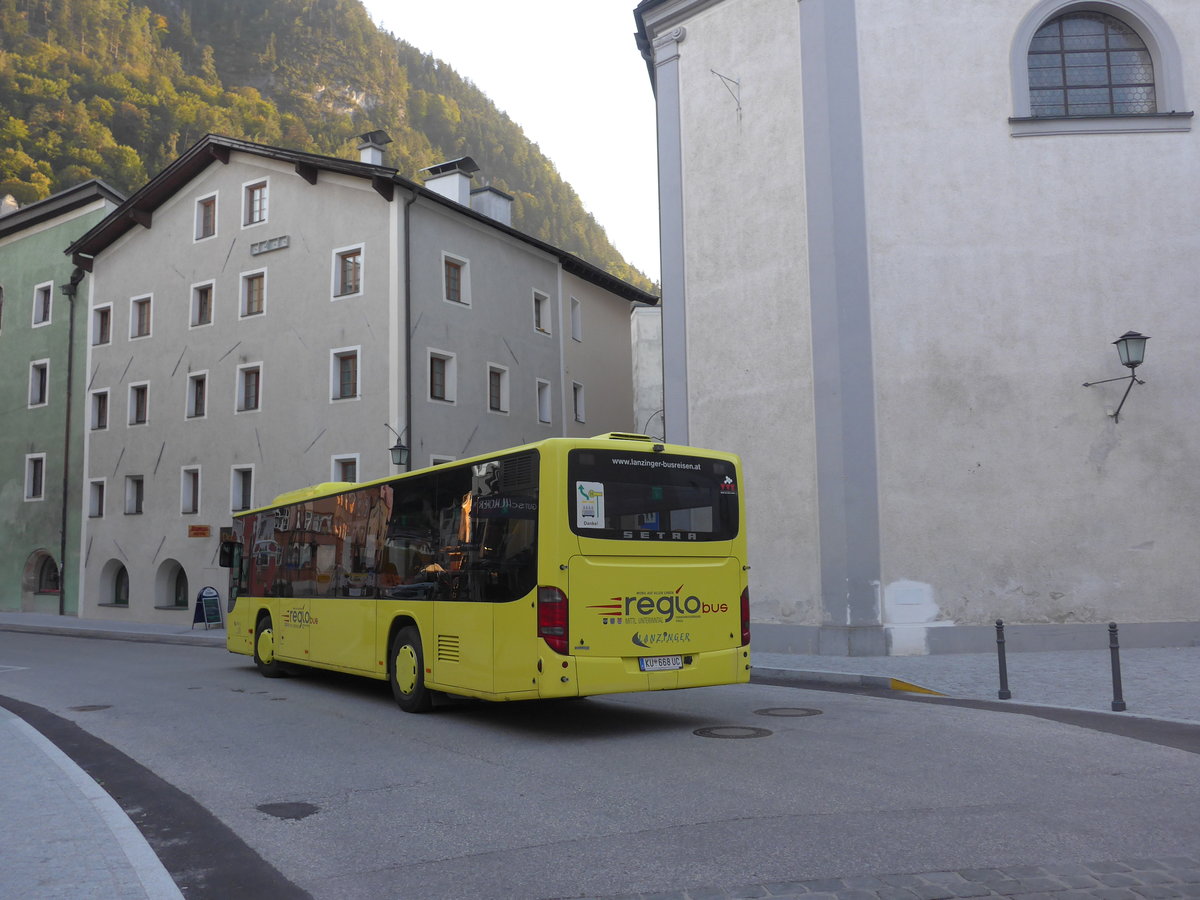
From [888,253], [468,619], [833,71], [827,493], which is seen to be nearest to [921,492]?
[827,493]

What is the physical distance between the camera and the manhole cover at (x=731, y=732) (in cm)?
917

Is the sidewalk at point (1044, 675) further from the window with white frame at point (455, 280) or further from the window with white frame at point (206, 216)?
the window with white frame at point (206, 216)

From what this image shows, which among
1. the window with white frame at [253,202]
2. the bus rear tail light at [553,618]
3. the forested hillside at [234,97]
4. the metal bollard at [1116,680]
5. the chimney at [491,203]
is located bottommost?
the metal bollard at [1116,680]

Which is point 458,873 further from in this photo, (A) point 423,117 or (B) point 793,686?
(A) point 423,117

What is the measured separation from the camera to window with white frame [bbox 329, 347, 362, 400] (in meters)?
28.7

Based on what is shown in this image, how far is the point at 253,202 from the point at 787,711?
26.8 meters

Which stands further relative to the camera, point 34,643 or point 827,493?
point 34,643

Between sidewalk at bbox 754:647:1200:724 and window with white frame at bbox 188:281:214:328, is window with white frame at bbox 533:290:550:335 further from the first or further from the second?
sidewalk at bbox 754:647:1200:724

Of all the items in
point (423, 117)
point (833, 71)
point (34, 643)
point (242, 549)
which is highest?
point (423, 117)

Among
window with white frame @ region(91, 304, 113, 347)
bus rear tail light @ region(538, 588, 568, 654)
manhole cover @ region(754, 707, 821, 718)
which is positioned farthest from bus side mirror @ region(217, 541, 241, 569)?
window with white frame @ region(91, 304, 113, 347)

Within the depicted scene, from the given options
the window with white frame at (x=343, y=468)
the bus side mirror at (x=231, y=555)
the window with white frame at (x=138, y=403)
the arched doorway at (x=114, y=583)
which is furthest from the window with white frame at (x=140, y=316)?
the bus side mirror at (x=231, y=555)

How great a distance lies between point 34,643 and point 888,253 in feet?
69.1

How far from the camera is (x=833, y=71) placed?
17094mm

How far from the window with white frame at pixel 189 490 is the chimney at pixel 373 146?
11.1 m
